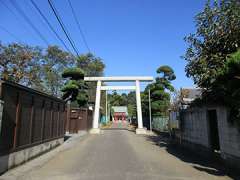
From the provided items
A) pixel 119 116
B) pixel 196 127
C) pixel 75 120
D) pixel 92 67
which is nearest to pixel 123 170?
pixel 196 127

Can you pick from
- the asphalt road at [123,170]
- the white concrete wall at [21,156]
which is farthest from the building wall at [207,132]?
the white concrete wall at [21,156]

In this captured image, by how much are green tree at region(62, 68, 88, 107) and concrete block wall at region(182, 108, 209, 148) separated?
62.0 ft

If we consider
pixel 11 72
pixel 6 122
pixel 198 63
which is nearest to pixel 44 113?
pixel 6 122

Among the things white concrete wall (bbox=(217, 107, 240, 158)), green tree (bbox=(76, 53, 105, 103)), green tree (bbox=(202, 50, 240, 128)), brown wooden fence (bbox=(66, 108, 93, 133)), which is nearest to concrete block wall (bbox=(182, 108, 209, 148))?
white concrete wall (bbox=(217, 107, 240, 158))

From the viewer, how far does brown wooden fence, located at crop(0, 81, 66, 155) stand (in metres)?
8.22

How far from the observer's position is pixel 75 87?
3192 centimetres

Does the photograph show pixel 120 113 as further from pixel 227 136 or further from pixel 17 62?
pixel 227 136

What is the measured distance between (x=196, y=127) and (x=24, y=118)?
28.3 ft

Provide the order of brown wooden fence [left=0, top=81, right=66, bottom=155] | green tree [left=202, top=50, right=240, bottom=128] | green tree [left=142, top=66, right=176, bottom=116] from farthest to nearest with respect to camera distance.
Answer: green tree [left=142, top=66, right=176, bottom=116]
brown wooden fence [left=0, top=81, right=66, bottom=155]
green tree [left=202, top=50, right=240, bottom=128]

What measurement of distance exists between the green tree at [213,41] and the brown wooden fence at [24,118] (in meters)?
7.26

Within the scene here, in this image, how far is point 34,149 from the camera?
11.2 meters

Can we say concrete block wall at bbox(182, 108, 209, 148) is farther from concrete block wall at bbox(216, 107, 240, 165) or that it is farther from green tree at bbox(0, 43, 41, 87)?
green tree at bbox(0, 43, 41, 87)

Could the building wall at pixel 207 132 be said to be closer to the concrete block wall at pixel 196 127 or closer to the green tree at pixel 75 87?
the concrete block wall at pixel 196 127

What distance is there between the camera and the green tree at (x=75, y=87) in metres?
32.3
